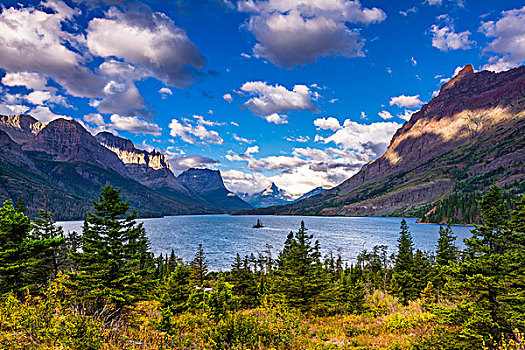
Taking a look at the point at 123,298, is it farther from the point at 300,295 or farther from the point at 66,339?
the point at 300,295

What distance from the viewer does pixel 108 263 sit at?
17.7 metres

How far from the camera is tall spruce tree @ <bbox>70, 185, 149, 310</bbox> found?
17156 mm

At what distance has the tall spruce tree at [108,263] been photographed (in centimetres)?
1716

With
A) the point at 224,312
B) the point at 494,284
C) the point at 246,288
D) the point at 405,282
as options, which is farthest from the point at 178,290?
the point at 494,284

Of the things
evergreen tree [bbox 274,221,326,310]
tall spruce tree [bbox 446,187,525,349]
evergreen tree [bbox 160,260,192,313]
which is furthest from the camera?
evergreen tree [bbox 160,260,192,313]

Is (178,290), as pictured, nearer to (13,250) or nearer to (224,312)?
(13,250)

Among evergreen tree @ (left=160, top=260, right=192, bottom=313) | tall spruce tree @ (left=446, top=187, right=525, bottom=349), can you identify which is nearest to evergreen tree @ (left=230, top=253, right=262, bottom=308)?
evergreen tree @ (left=160, top=260, right=192, bottom=313)

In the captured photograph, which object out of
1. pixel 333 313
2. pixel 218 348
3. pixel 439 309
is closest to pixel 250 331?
pixel 218 348

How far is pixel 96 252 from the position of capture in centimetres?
1950

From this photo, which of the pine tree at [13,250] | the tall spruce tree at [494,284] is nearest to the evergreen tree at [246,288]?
the pine tree at [13,250]

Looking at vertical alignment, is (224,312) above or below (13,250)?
below

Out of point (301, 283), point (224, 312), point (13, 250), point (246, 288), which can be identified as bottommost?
point (246, 288)

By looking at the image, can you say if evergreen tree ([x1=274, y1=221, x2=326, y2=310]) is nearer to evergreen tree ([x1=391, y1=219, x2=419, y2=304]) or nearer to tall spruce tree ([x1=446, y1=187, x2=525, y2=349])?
tall spruce tree ([x1=446, y1=187, x2=525, y2=349])

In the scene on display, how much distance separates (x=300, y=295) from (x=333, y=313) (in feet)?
12.8
